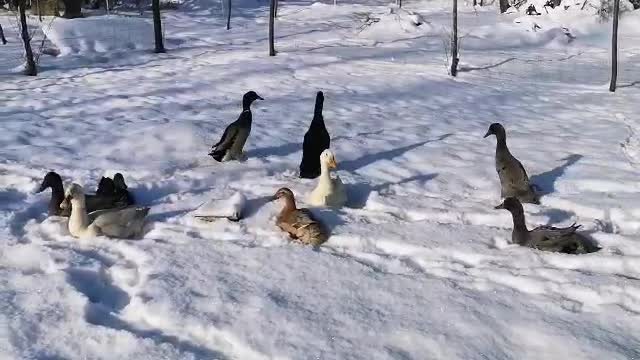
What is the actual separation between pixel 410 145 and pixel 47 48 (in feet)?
42.3

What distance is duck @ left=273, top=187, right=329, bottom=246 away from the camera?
6.19 meters

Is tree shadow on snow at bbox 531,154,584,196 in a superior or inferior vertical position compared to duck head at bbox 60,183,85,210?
inferior

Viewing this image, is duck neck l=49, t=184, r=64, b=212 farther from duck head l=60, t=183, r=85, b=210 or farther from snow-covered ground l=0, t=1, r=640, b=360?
duck head l=60, t=183, r=85, b=210

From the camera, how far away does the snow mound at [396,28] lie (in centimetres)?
2282

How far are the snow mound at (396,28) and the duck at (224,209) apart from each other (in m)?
16.4

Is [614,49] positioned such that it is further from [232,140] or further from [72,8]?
[72,8]

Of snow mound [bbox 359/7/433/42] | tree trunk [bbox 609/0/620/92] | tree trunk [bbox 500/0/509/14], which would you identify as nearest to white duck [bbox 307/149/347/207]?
tree trunk [bbox 609/0/620/92]

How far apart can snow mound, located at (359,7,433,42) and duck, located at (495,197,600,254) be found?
54.9 feet

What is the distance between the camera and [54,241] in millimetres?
6164

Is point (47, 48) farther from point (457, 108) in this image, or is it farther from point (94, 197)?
point (94, 197)

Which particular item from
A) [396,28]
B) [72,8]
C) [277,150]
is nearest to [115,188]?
[277,150]

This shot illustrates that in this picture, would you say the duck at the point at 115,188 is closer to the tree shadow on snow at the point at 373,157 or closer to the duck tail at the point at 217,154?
the duck tail at the point at 217,154

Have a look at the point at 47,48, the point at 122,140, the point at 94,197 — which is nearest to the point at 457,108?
the point at 122,140

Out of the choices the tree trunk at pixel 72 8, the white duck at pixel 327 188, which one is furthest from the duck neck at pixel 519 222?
the tree trunk at pixel 72 8
